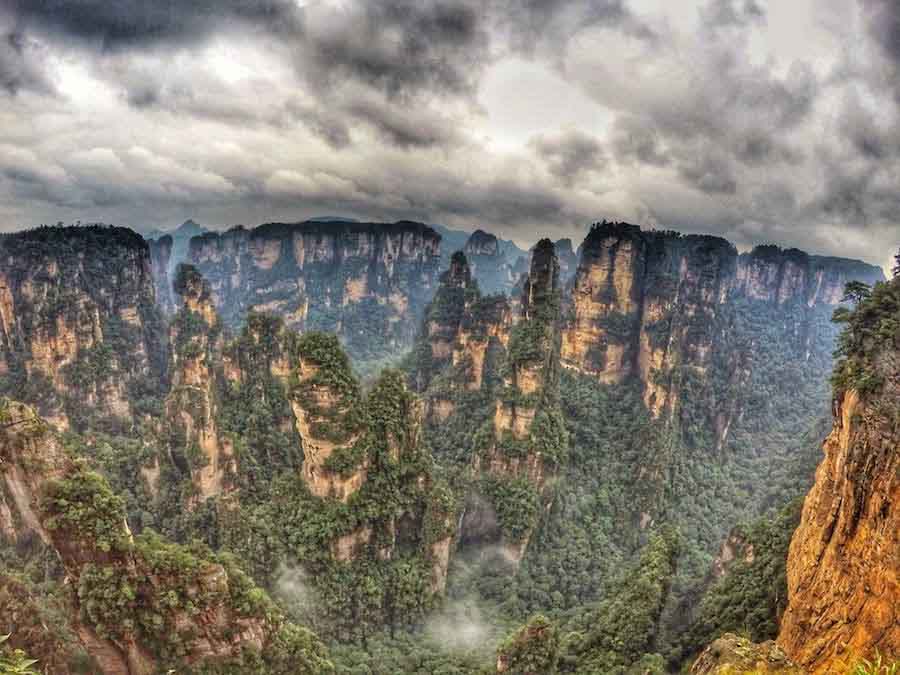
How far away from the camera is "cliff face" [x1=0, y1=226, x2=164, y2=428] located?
56.5 meters

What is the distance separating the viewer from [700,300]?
70.9 metres

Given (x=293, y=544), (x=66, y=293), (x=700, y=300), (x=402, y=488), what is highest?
(x=700, y=300)

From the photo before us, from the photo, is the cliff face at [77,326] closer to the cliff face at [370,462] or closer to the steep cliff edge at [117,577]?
the cliff face at [370,462]

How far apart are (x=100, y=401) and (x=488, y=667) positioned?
56.7m

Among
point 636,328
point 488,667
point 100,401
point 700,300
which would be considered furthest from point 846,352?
point 100,401

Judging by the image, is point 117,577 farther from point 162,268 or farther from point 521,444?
point 162,268

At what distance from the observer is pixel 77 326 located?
59938mm

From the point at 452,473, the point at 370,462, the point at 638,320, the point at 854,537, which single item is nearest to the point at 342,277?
the point at 638,320

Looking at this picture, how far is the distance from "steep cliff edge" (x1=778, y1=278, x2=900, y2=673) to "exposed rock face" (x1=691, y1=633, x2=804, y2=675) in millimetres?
3846

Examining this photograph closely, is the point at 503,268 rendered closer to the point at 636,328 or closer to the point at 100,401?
the point at 636,328

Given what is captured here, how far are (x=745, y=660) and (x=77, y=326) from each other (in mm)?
73311

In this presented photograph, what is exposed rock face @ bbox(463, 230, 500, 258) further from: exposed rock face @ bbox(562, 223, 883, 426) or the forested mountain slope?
exposed rock face @ bbox(562, 223, 883, 426)

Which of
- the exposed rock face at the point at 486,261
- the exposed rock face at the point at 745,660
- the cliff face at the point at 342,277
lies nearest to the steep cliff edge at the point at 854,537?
the exposed rock face at the point at 745,660

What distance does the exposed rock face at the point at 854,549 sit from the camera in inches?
552
